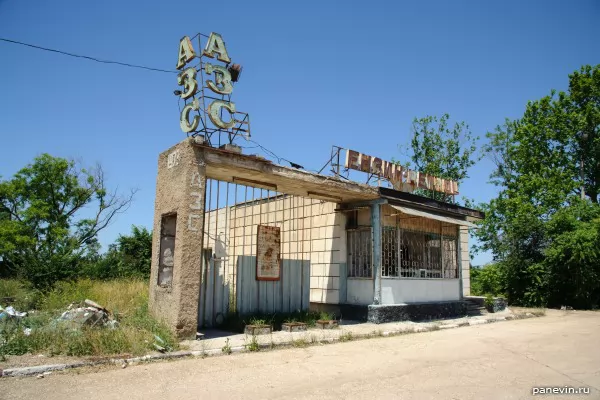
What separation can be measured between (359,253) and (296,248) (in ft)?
7.84

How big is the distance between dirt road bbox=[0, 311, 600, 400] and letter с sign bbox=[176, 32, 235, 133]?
523cm

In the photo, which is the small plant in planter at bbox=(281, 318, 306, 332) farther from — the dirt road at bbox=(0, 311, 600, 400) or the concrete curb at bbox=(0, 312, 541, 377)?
the dirt road at bbox=(0, 311, 600, 400)

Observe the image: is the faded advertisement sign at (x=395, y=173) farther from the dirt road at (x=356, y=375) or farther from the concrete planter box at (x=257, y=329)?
the dirt road at (x=356, y=375)

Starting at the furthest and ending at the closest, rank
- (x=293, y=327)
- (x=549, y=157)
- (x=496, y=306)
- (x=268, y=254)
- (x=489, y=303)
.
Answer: (x=549, y=157) < (x=496, y=306) < (x=489, y=303) < (x=268, y=254) < (x=293, y=327)

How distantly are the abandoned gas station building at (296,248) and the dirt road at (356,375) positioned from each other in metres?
2.44

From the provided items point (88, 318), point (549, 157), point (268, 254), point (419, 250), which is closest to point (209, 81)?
point (268, 254)

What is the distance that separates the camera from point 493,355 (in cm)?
793

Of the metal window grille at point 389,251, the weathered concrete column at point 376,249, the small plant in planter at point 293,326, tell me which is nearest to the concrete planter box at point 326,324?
the small plant in planter at point 293,326

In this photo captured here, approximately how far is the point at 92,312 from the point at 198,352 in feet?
8.69

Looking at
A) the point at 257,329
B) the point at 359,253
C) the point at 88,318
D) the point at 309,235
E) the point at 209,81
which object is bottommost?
the point at 257,329

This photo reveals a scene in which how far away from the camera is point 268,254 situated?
11.8m

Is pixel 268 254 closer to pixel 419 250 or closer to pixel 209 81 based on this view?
pixel 209 81

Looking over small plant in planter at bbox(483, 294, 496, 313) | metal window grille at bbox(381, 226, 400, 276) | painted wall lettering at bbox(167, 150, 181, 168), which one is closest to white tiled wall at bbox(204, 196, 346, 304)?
metal window grille at bbox(381, 226, 400, 276)

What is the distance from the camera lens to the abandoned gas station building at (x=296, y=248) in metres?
9.12
